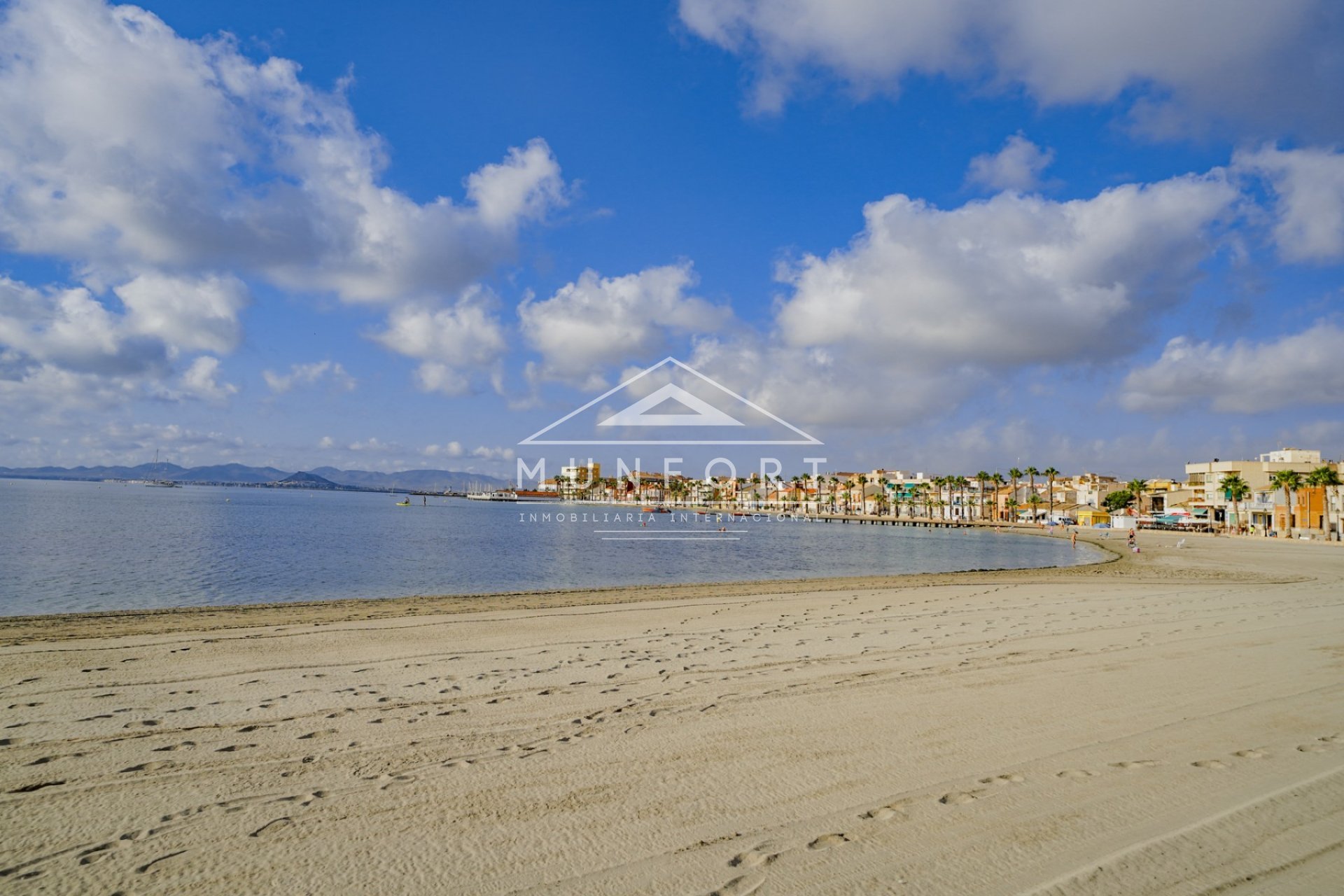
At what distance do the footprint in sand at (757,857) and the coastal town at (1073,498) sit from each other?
68.7 meters

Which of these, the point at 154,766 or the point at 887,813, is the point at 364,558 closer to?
the point at 154,766

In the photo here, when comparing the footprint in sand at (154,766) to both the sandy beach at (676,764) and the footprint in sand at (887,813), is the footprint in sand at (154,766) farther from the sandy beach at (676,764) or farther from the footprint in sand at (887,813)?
the footprint in sand at (887,813)

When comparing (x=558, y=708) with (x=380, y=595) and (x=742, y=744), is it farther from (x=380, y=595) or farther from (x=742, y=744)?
(x=380, y=595)

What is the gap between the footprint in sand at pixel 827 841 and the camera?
3.83m

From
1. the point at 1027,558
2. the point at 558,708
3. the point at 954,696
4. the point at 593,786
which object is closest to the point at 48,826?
the point at 593,786

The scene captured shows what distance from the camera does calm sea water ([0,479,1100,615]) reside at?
2069 cm

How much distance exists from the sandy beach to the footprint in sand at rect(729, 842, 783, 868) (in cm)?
1

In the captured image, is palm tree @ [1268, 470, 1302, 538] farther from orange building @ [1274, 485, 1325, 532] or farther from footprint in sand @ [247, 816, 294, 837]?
footprint in sand @ [247, 816, 294, 837]

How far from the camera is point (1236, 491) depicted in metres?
69.6

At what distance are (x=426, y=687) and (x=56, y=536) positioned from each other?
132 feet

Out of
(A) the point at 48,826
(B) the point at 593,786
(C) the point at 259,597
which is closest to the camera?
(A) the point at 48,826

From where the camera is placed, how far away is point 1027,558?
144 feet

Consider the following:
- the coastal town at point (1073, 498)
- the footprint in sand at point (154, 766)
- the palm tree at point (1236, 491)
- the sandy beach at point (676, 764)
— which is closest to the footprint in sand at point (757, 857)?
the sandy beach at point (676, 764)

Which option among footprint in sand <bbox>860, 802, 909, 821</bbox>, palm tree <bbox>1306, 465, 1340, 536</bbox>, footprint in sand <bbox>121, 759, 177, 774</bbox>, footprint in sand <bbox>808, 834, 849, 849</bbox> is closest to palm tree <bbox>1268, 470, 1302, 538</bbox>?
palm tree <bbox>1306, 465, 1340, 536</bbox>
